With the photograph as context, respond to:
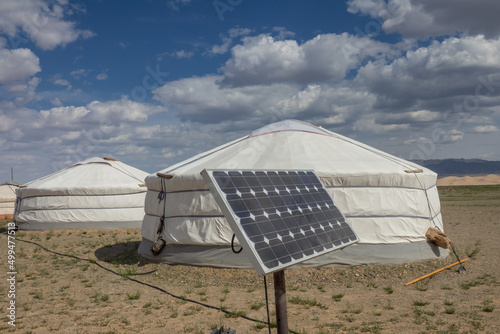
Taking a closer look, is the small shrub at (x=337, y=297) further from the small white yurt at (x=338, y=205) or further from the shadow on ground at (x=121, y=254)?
the shadow on ground at (x=121, y=254)

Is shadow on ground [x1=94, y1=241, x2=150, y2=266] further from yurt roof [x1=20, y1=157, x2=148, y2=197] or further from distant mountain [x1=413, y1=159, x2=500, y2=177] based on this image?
distant mountain [x1=413, y1=159, x2=500, y2=177]

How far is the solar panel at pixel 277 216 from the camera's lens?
9.59 ft

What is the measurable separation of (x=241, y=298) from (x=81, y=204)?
11331mm

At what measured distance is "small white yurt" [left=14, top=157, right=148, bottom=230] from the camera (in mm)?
15295

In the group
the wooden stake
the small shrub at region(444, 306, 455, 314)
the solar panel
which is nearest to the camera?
the solar panel

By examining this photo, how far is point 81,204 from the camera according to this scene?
1546cm

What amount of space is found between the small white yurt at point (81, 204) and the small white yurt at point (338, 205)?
738 cm

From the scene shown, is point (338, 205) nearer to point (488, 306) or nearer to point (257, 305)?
point (257, 305)

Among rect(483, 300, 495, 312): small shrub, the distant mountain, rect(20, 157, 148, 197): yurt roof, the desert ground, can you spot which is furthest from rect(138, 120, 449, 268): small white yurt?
the distant mountain

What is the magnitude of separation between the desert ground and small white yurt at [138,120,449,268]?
10.2 inches

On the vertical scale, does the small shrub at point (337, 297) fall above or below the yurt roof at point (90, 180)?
below

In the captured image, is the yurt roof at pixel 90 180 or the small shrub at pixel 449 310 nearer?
the small shrub at pixel 449 310

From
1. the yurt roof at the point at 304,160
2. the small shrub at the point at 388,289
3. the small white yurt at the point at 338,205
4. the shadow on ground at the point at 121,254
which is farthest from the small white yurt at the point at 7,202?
the small shrub at the point at 388,289

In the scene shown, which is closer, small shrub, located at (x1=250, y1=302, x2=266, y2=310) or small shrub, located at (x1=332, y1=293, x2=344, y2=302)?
small shrub, located at (x1=250, y1=302, x2=266, y2=310)
